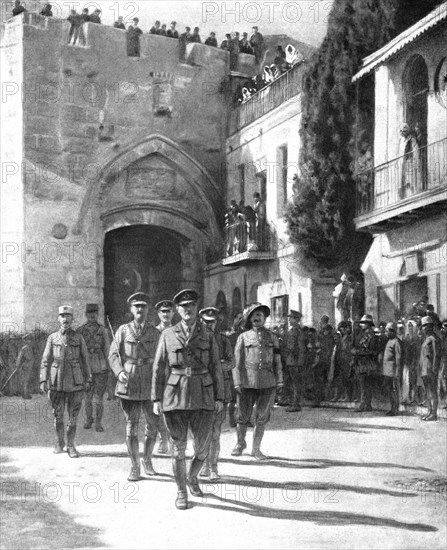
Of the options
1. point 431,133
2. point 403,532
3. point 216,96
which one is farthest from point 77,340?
point 431,133

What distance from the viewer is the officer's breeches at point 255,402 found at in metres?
8.00

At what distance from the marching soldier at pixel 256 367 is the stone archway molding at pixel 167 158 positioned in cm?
216

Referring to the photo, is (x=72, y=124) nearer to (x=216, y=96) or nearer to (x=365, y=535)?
(x=216, y=96)

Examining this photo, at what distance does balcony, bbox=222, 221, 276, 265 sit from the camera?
8766mm

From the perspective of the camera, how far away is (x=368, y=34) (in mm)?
9945

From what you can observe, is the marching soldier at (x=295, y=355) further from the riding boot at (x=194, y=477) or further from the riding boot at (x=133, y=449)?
the riding boot at (x=194, y=477)

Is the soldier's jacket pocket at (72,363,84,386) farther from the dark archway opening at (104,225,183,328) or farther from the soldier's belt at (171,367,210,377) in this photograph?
the soldier's belt at (171,367,210,377)

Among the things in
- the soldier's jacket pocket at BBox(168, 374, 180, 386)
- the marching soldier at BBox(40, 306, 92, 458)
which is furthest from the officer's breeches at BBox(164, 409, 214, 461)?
the marching soldier at BBox(40, 306, 92, 458)

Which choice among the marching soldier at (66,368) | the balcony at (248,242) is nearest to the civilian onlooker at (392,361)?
the balcony at (248,242)

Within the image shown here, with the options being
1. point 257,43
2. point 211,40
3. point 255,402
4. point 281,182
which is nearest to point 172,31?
point 211,40

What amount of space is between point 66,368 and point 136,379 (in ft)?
3.59

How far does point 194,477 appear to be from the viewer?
22.6 feet

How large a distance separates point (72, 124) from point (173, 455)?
16.3 feet

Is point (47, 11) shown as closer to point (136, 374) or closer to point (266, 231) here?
point (266, 231)
